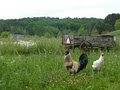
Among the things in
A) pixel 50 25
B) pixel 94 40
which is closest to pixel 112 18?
pixel 50 25

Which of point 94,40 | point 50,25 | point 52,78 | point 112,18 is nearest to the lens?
point 52,78

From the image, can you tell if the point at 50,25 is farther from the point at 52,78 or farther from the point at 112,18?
the point at 52,78

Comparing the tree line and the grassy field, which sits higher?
the grassy field

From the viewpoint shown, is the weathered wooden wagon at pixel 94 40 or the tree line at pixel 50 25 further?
the tree line at pixel 50 25

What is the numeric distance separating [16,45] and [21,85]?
837 cm

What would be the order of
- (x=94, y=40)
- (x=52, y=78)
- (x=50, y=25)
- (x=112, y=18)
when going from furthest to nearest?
(x=112, y=18)
(x=50, y=25)
(x=94, y=40)
(x=52, y=78)

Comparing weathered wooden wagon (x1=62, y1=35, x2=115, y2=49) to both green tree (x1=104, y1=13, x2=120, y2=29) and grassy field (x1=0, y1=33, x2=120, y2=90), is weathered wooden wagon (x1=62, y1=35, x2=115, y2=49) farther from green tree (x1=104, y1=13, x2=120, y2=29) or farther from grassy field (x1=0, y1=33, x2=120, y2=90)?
green tree (x1=104, y1=13, x2=120, y2=29)

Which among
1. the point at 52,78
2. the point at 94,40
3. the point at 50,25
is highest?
the point at 52,78

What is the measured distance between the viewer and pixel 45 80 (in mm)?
5660

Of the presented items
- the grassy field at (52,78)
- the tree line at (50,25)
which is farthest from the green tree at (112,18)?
the grassy field at (52,78)

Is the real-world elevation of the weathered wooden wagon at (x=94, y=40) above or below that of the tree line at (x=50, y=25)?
above

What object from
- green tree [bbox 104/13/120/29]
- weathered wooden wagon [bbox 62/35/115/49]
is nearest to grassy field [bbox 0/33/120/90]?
weathered wooden wagon [bbox 62/35/115/49]

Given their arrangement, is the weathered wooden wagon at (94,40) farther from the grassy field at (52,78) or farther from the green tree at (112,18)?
the green tree at (112,18)

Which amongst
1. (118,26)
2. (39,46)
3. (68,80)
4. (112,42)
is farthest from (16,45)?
(118,26)
